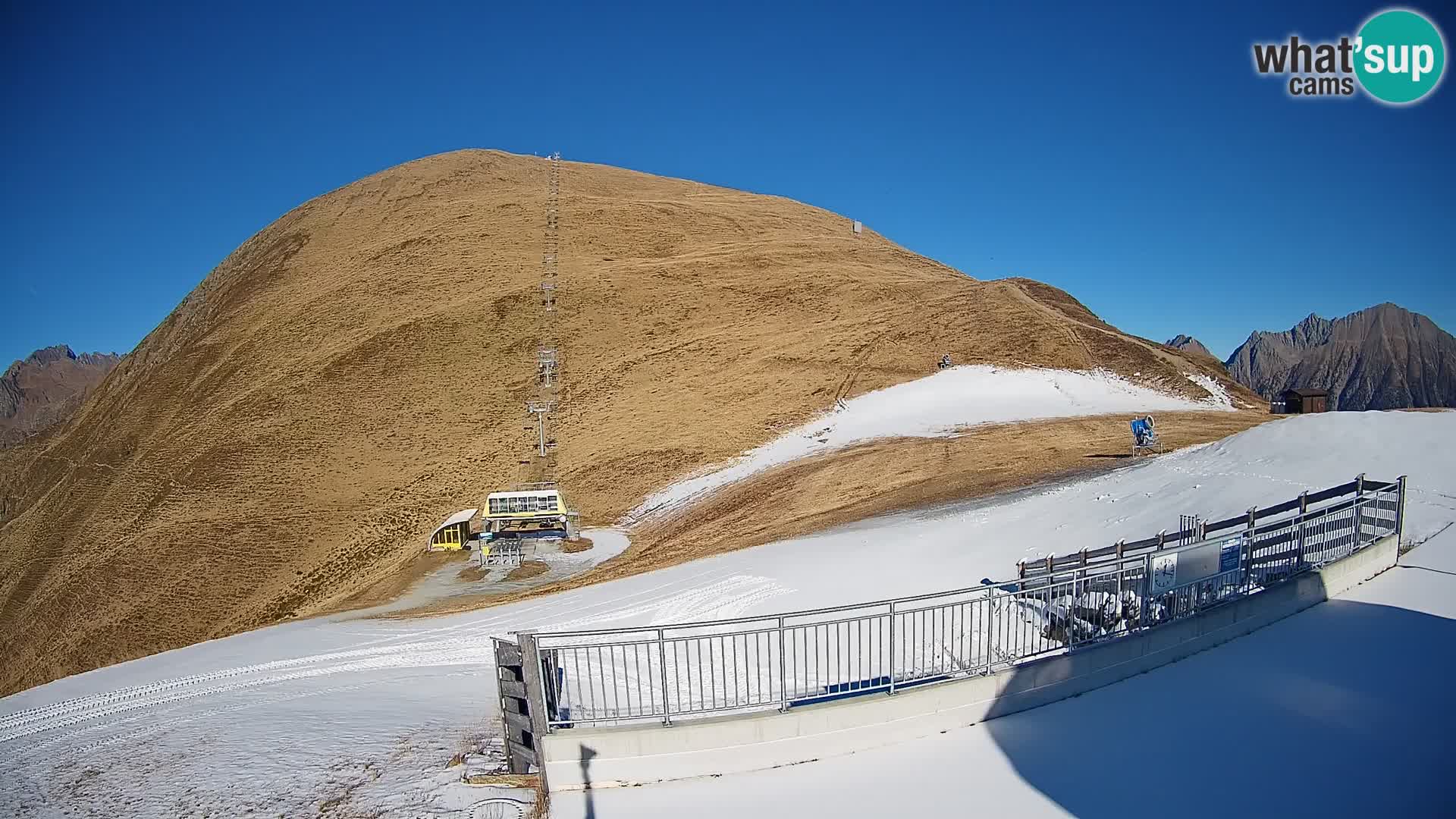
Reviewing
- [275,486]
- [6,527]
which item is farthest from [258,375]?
[6,527]

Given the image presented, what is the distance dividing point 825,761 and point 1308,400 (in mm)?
34002

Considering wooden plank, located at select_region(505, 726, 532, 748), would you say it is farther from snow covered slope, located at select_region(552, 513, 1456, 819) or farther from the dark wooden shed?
the dark wooden shed

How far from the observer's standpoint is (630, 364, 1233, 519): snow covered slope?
30.5 metres

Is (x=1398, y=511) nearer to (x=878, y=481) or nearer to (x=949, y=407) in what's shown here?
(x=878, y=481)

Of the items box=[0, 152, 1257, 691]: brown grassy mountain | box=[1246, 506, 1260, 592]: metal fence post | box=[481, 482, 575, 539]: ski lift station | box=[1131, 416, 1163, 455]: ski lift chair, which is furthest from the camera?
box=[0, 152, 1257, 691]: brown grassy mountain

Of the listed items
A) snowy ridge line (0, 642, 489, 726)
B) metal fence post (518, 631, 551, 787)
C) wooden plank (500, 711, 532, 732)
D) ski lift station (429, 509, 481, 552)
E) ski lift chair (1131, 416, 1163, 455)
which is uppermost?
ski lift chair (1131, 416, 1163, 455)

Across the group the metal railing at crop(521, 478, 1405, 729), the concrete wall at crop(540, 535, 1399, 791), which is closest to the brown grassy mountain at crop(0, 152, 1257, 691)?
the metal railing at crop(521, 478, 1405, 729)

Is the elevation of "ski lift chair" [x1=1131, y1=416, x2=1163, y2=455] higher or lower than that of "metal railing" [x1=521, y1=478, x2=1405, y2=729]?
higher

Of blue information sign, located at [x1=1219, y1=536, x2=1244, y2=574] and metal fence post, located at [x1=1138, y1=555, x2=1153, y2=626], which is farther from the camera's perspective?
blue information sign, located at [x1=1219, y1=536, x2=1244, y2=574]

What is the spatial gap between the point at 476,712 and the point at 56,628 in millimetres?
27658

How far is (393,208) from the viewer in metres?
53.9

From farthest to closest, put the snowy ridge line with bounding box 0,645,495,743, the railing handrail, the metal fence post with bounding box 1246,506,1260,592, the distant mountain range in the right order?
the distant mountain range < the snowy ridge line with bounding box 0,645,495,743 < the metal fence post with bounding box 1246,506,1260,592 < the railing handrail

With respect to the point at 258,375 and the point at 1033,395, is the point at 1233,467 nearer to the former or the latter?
the point at 1033,395

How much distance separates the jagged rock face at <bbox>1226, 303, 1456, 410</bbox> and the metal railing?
131198 millimetres
